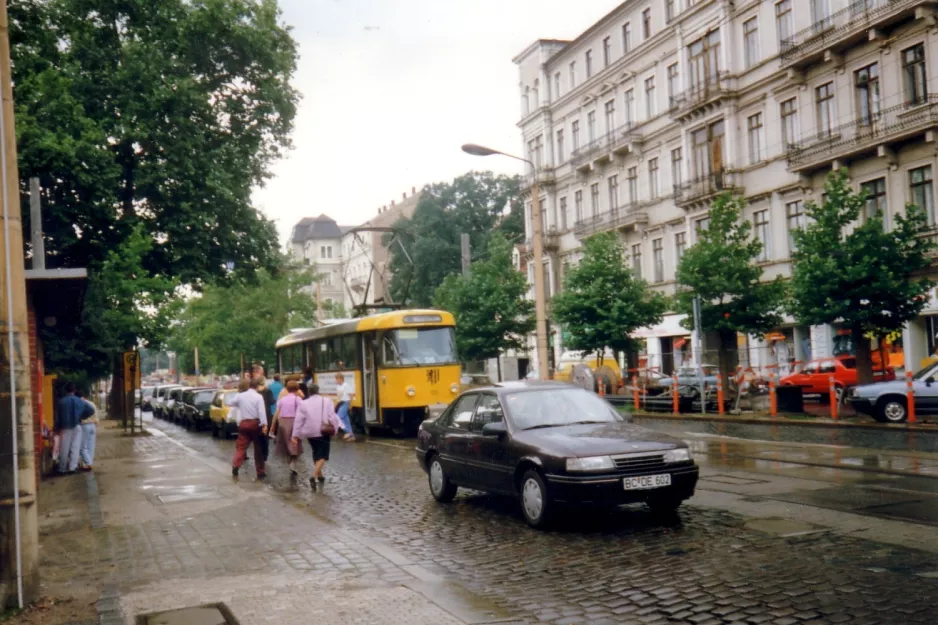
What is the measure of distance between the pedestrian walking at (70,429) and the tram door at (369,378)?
26.3 ft

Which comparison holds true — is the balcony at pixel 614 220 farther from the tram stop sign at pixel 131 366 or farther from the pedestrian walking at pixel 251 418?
the pedestrian walking at pixel 251 418

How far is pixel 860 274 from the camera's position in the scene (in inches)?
963

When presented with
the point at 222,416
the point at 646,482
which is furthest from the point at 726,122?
the point at 646,482

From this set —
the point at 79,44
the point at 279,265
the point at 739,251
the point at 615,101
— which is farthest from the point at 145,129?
the point at 615,101

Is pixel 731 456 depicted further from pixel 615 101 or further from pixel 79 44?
pixel 615 101

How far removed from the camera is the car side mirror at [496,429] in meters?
10.8

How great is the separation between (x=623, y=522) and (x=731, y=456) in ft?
23.2

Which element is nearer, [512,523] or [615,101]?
[512,523]

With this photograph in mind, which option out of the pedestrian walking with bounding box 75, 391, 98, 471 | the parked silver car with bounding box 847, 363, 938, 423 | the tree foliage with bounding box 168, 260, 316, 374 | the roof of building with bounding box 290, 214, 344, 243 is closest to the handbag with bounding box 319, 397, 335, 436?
the pedestrian walking with bounding box 75, 391, 98, 471

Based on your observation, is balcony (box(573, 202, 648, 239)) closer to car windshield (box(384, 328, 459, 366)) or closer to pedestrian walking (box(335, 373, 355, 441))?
car windshield (box(384, 328, 459, 366))

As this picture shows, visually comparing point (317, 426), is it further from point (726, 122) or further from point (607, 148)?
point (607, 148)

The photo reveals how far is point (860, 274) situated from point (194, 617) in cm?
2132

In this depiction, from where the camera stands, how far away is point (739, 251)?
30.0 m

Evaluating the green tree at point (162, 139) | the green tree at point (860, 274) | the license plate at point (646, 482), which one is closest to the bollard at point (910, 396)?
the green tree at point (860, 274)
